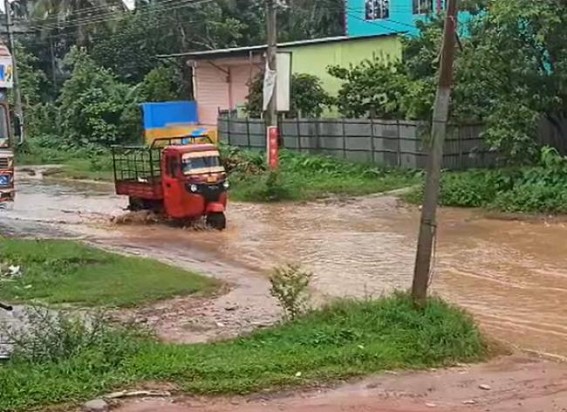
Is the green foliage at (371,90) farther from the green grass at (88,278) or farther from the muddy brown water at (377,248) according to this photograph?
the green grass at (88,278)

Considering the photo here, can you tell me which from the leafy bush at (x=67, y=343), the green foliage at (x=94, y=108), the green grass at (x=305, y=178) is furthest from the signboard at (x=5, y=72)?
the green foliage at (x=94, y=108)

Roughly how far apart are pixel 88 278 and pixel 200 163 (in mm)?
6784

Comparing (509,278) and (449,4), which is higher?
(449,4)

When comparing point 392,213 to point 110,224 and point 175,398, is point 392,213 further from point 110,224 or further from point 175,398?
point 175,398

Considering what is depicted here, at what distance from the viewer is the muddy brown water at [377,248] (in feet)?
46.1

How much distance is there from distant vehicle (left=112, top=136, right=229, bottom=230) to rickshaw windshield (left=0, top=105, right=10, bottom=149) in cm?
320

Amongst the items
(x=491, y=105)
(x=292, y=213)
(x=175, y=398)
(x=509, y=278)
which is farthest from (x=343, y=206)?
(x=175, y=398)

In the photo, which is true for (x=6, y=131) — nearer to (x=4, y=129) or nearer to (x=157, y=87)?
(x=4, y=129)

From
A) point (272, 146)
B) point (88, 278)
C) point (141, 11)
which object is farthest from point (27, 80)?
point (88, 278)

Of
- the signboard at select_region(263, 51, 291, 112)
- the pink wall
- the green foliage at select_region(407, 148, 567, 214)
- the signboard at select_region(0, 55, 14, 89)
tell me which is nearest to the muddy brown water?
the green foliage at select_region(407, 148, 567, 214)

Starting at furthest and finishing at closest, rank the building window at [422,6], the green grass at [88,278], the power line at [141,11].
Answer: the power line at [141,11] < the building window at [422,6] < the green grass at [88,278]

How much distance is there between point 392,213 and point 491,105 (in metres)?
4.28

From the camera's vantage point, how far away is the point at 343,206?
2577 centimetres

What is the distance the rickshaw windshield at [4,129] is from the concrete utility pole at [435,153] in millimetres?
11746
